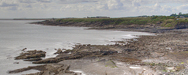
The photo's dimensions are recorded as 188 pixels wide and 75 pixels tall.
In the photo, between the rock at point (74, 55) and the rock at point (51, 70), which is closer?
the rock at point (51, 70)

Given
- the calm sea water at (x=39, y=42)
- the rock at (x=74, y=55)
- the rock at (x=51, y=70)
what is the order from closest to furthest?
the rock at (x=51, y=70)
the rock at (x=74, y=55)
the calm sea water at (x=39, y=42)

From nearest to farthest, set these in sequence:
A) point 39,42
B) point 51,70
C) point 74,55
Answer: point 51,70
point 74,55
point 39,42

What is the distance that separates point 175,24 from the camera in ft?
287

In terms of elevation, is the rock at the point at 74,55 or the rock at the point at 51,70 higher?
the rock at the point at 74,55

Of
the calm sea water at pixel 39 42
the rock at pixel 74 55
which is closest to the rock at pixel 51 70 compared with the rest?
the calm sea water at pixel 39 42

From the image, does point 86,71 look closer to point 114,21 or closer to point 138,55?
point 138,55

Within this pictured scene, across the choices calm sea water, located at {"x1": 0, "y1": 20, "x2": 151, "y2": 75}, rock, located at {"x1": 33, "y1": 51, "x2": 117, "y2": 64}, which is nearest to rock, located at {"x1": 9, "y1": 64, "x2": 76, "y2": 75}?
calm sea water, located at {"x1": 0, "y1": 20, "x2": 151, "y2": 75}

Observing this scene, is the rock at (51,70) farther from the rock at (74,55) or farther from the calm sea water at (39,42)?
the rock at (74,55)

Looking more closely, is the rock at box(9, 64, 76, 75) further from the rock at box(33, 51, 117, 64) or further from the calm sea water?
the rock at box(33, 51, 117, 64)

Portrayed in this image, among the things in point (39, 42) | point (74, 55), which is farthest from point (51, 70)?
point (39, 42)

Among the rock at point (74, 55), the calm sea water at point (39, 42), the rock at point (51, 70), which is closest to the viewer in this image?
the rock at point (51, 70)

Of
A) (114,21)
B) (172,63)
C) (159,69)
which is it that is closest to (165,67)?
(159,69)

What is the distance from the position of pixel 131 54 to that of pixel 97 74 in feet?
39.2

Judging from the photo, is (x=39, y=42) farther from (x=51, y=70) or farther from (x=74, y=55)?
(x=51, y=70)
